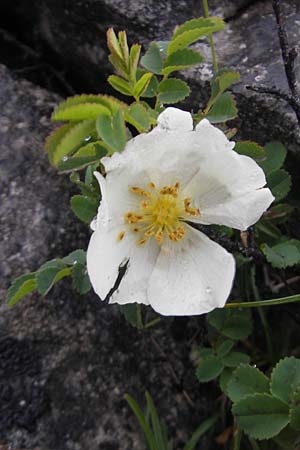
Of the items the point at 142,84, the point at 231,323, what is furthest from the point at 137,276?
the point at 231,323

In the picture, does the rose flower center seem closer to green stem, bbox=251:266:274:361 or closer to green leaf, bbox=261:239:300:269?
green leaf, bbox=261:239:300:269

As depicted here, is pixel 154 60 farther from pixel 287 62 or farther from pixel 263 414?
pixel 263 414

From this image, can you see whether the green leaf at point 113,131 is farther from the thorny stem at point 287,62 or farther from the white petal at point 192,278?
the thorny stem at point 287,62

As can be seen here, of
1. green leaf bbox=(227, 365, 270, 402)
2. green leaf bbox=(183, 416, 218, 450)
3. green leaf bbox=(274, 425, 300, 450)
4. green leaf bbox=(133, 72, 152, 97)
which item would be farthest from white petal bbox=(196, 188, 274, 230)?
green leaf bbox=(183, 416, 218, 450)

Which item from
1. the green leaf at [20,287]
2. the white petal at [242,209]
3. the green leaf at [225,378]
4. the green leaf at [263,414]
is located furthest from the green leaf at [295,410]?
the green leaf at [20,287]

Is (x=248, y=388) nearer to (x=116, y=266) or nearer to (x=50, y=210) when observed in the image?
(x=116, y=266)

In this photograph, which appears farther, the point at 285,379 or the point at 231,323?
the point at 231,323

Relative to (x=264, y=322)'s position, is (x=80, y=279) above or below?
above
